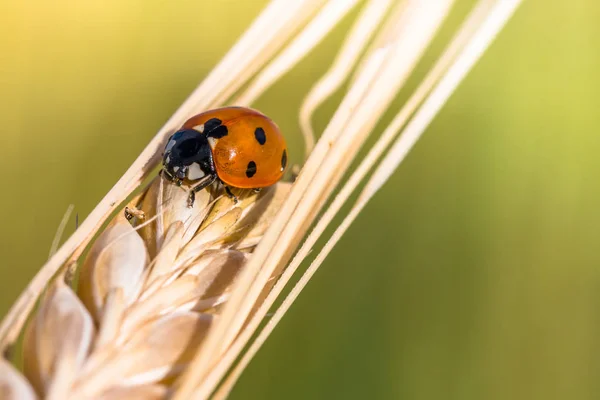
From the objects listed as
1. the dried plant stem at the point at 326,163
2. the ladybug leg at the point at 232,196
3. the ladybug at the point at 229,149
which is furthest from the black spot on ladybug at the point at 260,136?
the dried plant stem at the point at 326,163

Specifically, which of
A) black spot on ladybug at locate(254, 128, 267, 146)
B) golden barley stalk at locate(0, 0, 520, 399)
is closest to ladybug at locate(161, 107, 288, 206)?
black spot on ladybug at locate(254, 128, 267, 146)

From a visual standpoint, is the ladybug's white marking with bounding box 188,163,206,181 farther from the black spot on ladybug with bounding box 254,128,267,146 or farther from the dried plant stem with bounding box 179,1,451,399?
the dried plant stem with bounding box 179,1,451,399

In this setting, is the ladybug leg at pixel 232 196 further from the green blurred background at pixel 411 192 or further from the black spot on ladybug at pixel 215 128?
the green blurred background at pixel 411 192

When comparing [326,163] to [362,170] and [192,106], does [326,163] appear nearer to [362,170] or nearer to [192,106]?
[362,170]

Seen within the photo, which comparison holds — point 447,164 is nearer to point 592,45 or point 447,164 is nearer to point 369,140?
point 369,140

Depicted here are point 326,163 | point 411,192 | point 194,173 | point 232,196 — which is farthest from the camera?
point 411,192

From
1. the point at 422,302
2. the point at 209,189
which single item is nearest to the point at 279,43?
the point at 209,189

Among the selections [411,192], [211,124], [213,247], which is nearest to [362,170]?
[213,247]
